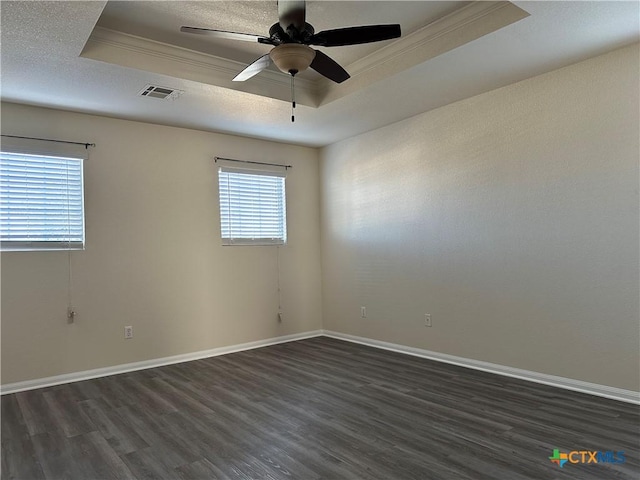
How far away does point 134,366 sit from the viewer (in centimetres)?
441

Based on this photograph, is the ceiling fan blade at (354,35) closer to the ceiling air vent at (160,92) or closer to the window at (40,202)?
the ceiling air vent at (160,92)

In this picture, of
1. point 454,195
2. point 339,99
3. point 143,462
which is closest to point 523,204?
point 454,195

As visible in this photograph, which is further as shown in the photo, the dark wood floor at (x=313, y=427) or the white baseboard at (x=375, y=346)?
the white baseboard at (x=375, y=346)

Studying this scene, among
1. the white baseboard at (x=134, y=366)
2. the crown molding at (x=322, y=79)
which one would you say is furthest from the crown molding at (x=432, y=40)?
the white baseboard at (x=134, y=366)

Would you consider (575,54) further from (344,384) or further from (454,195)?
(344,384)

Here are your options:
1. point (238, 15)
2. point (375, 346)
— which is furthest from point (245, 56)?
point (375, 346)

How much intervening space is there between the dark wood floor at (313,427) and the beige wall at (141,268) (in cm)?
45

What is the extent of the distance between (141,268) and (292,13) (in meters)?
3.12

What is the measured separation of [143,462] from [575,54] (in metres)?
3.88

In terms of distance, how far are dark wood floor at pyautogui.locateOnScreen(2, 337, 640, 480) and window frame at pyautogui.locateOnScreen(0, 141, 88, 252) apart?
49.1 inches

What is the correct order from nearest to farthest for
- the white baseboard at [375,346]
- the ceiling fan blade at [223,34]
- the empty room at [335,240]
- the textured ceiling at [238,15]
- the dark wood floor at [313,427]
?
the dark wood floor at [313,427], the ceiling fan blade at [223,34], the empty room at [335,240], the textured ceiling at [238,15], the white baseboard at [375,346]

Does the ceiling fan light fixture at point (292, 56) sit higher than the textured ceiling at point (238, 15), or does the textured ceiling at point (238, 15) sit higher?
the textured ceiling at point (238, 15)

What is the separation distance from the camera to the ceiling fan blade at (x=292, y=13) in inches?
92.2

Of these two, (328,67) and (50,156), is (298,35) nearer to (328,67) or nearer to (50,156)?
(328,67)
